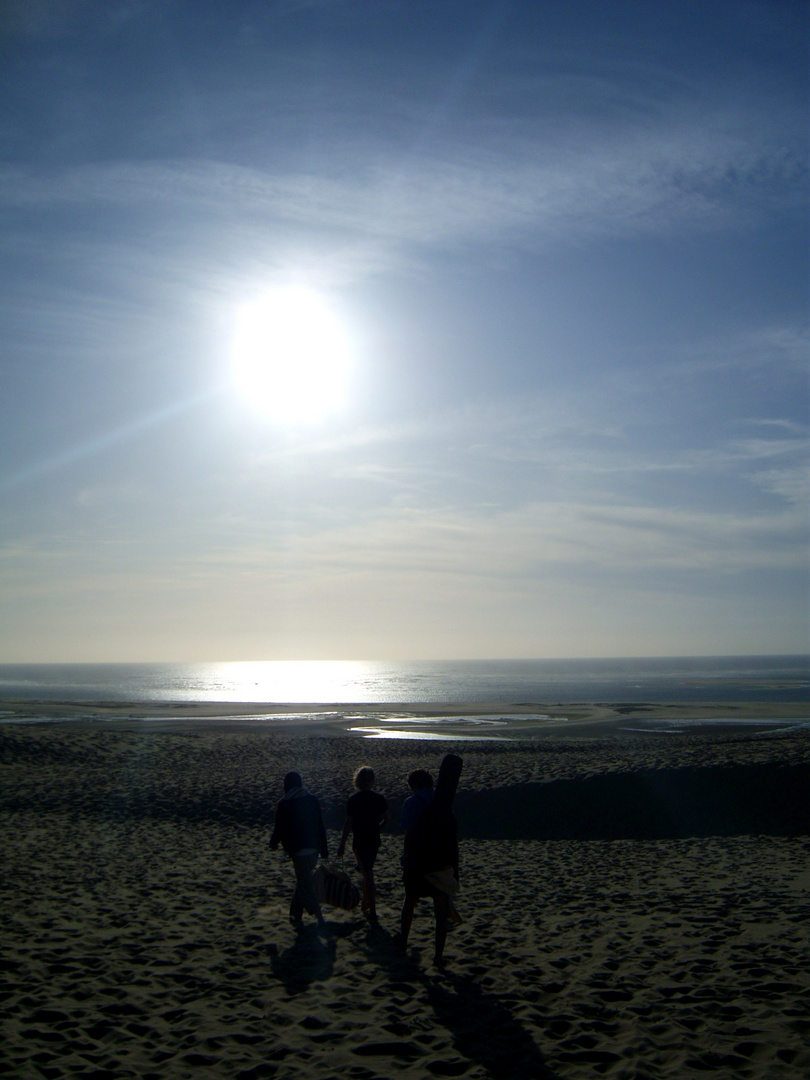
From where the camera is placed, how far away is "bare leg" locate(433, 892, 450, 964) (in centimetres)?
686

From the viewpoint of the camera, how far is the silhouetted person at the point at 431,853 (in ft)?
22.4

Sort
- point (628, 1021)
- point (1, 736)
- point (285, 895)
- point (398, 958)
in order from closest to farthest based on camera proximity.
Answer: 1. point (628, 1021)
2. point (398, 958)
3. point (285, 895)
4. point (1, 736)

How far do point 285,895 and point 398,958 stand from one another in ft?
9.78

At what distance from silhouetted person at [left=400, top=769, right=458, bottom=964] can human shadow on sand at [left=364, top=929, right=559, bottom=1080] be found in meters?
0.39

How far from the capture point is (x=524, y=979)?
6531mm

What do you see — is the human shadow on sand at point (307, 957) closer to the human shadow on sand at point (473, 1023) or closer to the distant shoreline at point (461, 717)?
the human shadow on sand at point (473, 1023)

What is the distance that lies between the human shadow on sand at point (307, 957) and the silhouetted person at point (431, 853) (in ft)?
3.58

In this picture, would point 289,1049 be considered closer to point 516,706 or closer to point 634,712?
point 634,712

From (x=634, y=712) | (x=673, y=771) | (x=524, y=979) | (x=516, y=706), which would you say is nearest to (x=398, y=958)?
(x=524, y=979)

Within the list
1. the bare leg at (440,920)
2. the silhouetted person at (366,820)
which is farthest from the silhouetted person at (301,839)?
the bare leg at (440,920)

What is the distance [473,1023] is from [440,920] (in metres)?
1.32

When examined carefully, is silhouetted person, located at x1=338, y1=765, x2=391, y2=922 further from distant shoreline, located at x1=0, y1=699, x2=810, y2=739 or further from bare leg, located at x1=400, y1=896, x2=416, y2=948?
distant shoreline, located at x1=0, y1=699, x2=810, y2=739

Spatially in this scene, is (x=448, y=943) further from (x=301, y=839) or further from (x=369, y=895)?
(x=301, y=839)

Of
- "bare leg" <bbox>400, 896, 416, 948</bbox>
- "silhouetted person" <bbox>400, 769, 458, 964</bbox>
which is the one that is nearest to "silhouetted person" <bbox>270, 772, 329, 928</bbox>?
"bare leg" <bbox>400, 896, 416, 948</bbox>
